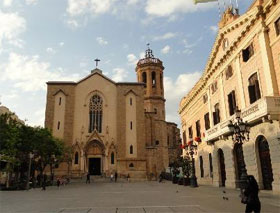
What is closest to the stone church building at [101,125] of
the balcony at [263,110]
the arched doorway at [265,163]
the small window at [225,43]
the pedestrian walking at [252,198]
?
the small window at [225,43]

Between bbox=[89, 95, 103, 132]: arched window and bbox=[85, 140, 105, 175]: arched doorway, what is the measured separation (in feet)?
9.00

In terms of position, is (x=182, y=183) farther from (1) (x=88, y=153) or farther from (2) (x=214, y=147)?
(1) (x=88, y=153)

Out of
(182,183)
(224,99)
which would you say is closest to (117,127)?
(182,183)

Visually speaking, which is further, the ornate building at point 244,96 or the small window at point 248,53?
the small window at point 248,53

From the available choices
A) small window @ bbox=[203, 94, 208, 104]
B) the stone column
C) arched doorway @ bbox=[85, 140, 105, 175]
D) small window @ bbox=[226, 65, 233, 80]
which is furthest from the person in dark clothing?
arched doorway @ bbox=[85, 140, 105, 175]

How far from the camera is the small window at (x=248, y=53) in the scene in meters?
18.7

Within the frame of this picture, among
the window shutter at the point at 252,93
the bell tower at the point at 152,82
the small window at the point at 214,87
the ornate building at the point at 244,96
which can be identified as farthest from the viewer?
the bell tower at the point at 152,82

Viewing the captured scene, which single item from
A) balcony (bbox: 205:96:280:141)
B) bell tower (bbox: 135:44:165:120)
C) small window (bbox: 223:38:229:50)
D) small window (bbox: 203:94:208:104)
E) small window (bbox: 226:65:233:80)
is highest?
bell tower (bbox: 135:44:165:120)

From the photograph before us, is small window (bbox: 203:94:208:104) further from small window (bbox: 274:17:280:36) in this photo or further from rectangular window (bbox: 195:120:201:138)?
small window (bbox: 274:17:280:36)

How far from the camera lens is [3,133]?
24.7 metres

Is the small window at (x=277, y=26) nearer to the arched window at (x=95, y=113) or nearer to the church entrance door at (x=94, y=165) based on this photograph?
the arched window at (x=95, y=113)

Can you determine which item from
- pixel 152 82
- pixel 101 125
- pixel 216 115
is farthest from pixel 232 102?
pixel 152 82

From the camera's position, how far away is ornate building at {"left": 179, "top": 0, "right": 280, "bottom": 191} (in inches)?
619

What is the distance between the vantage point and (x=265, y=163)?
55.8 ft
